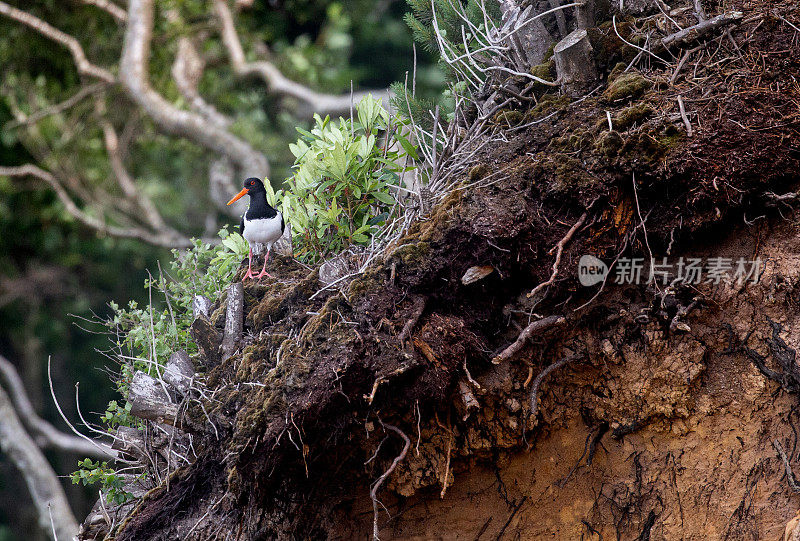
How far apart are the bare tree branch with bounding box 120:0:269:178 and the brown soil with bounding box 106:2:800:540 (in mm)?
6116

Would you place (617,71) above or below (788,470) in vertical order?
above

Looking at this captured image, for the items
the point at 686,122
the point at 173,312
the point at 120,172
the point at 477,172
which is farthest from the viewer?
the point at 120,172

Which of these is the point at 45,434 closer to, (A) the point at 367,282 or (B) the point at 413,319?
(A) the point at 367,282

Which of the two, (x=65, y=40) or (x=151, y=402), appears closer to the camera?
(x=151, y=402)

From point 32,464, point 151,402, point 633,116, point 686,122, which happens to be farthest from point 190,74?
point 686,122

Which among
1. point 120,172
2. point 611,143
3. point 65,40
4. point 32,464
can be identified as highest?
point 65,40

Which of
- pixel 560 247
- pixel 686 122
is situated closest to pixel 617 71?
pixel 686 122

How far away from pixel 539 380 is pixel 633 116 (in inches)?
51.3

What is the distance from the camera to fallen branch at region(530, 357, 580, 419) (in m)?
3.17

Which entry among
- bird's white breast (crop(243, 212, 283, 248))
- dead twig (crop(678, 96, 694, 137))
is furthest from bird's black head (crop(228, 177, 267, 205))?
dead twig (crop(678, 96, 694, 137))

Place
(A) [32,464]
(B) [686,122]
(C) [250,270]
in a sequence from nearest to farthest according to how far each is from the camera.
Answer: (B) [686,122] < (C) [250,270] < (A) [32,464]

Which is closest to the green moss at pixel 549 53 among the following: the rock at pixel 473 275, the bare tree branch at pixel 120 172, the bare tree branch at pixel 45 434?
the rock at pixel 473 275

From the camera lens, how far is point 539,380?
320 cm

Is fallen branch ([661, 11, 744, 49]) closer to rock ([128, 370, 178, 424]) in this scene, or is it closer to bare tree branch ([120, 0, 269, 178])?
rock ([128, 370, 178, 424])
